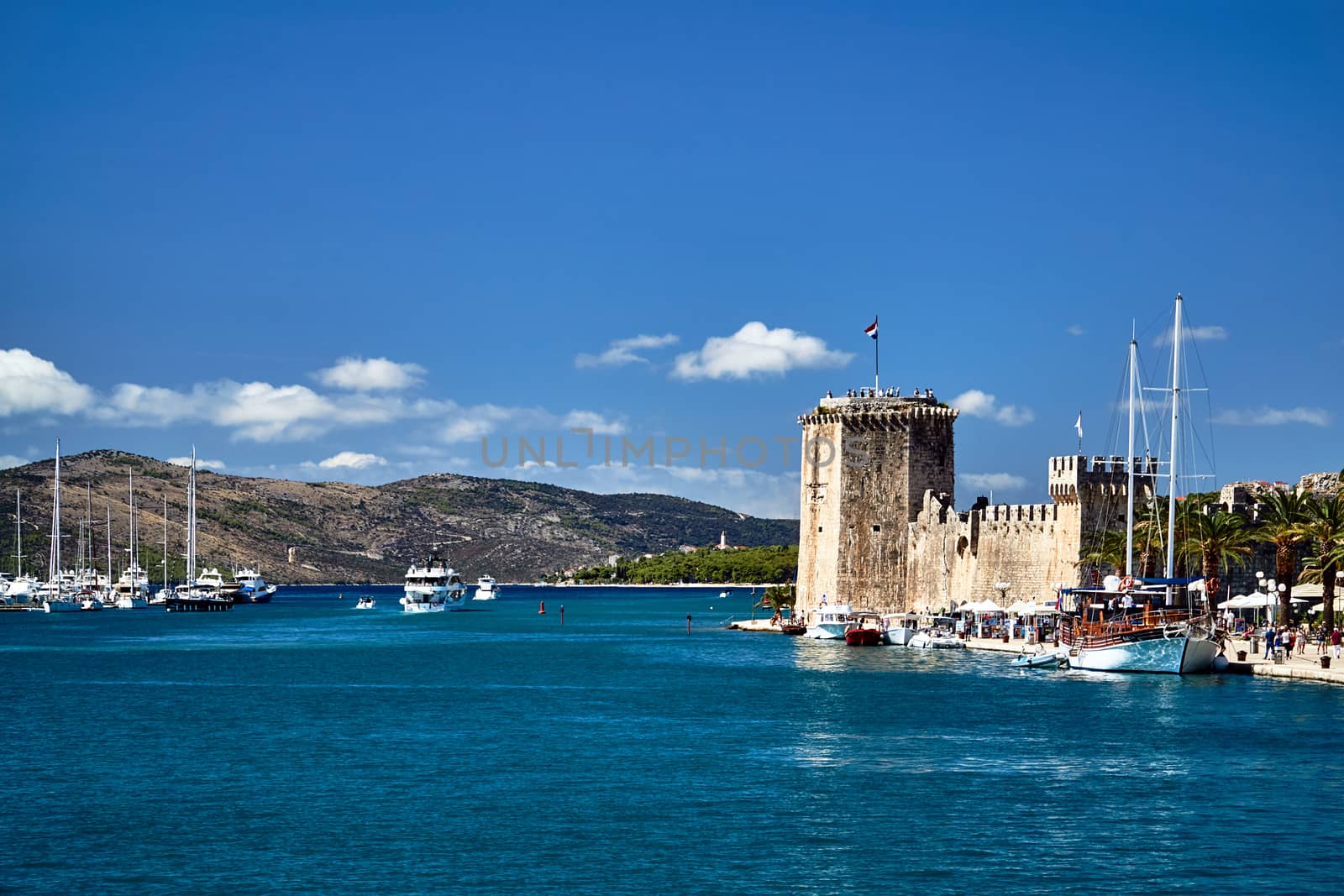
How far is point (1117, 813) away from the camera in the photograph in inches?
955

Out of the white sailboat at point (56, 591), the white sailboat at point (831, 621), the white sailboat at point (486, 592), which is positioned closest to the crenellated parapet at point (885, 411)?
the white sailboat at point (831, 621)

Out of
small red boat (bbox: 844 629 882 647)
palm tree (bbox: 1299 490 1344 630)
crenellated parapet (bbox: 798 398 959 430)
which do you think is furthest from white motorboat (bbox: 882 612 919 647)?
palm tree (bbox: 1299 490 1344 630)

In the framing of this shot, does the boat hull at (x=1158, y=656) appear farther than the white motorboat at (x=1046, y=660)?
No

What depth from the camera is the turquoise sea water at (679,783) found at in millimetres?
21031

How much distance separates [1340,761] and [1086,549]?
23737mm

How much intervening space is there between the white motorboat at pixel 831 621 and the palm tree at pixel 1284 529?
17.4 m

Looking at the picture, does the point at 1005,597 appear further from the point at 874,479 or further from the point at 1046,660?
the point at 1046,660

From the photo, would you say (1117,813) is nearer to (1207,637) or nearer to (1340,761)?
(1340,761)

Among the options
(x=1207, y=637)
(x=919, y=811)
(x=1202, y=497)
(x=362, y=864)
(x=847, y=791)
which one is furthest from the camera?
(x=1202, y=497)

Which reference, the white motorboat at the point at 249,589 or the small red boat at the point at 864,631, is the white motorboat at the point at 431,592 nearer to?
the white motorboat at the point at 249,589

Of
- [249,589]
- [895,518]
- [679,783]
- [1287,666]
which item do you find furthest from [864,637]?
[249,589]

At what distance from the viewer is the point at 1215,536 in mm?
47094

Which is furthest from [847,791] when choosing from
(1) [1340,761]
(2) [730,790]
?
(1) [1340,761]

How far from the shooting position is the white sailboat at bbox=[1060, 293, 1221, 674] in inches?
1619
